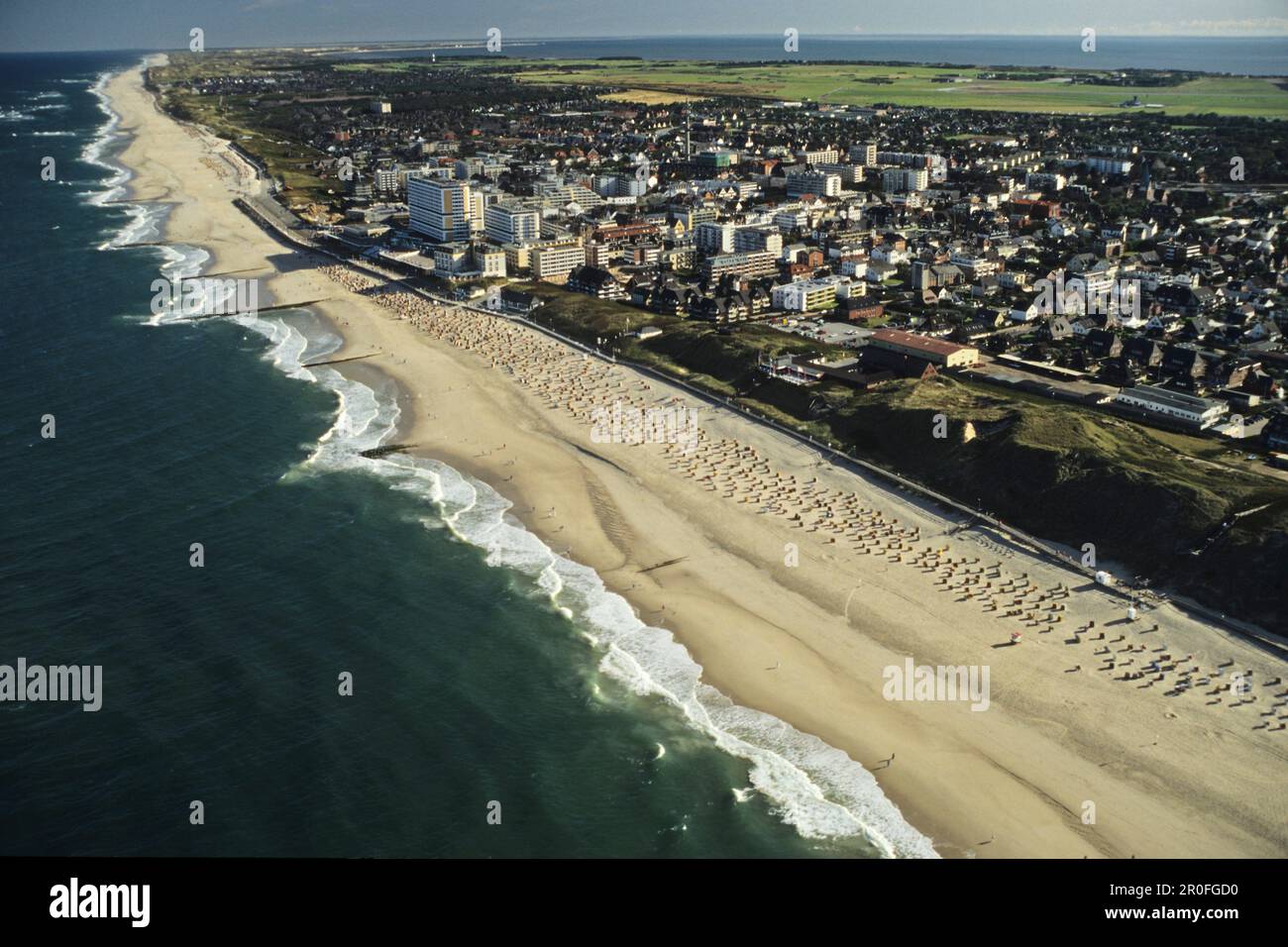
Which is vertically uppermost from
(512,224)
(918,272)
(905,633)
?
(512,224)

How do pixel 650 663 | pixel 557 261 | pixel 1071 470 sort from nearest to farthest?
1. pixel 650 663
2. pixel 1071 470
3. pixel 557 261

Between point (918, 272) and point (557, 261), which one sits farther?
point (557, 261)

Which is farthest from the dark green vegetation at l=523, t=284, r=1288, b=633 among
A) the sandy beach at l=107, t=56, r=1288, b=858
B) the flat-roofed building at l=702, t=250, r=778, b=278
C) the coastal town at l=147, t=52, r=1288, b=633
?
the flat-roofed building at l=702, t=250, r=778, b=278

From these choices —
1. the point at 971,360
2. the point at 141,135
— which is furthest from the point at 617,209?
the point at 141,135

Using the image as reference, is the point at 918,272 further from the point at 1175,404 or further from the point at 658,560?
the point at 658,560

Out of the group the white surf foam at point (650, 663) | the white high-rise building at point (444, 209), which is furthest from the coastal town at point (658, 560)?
the white high-rise building at point (444, 209)

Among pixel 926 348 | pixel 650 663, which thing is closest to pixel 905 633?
pixel 650 663
